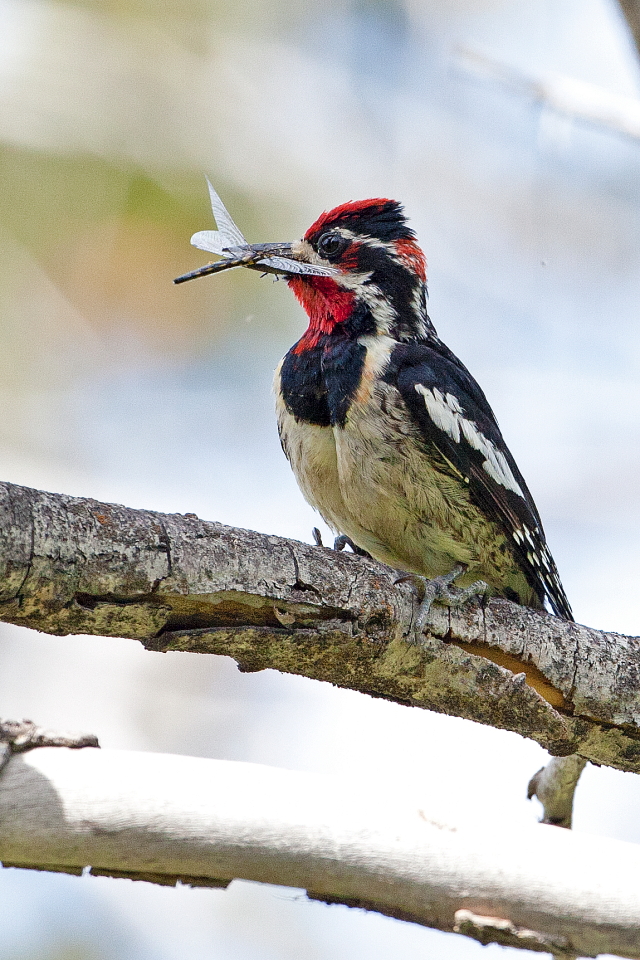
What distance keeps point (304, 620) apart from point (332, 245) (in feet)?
6.50

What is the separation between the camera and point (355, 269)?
4.02 meters

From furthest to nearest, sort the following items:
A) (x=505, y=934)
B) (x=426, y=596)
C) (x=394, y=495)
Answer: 1. (x=394, y=495)
2. (x=426, y=596)
3. (x=505, y=934)

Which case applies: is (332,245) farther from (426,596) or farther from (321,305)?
(426,596)

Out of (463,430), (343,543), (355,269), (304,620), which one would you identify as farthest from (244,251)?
(304,620)

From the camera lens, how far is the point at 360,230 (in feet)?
13.4

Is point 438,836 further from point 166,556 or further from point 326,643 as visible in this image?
point 166,556

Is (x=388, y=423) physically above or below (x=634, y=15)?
below

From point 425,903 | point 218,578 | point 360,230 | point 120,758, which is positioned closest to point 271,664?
point 218,578

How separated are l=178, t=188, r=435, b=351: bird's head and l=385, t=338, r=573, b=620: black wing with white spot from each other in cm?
19

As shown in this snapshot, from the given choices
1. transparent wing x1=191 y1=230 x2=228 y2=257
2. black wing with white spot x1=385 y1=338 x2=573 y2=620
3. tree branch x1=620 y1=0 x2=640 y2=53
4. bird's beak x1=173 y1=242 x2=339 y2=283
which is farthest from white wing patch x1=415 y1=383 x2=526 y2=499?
tree branch x1=620 y1=0 x2=640 y2=53

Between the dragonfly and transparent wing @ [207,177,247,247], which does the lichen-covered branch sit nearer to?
the dragonfly

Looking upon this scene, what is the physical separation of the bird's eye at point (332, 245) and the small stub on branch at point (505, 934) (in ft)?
8.75

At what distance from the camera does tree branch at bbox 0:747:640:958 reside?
6.59 ft

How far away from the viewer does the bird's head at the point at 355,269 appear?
12.7ft
